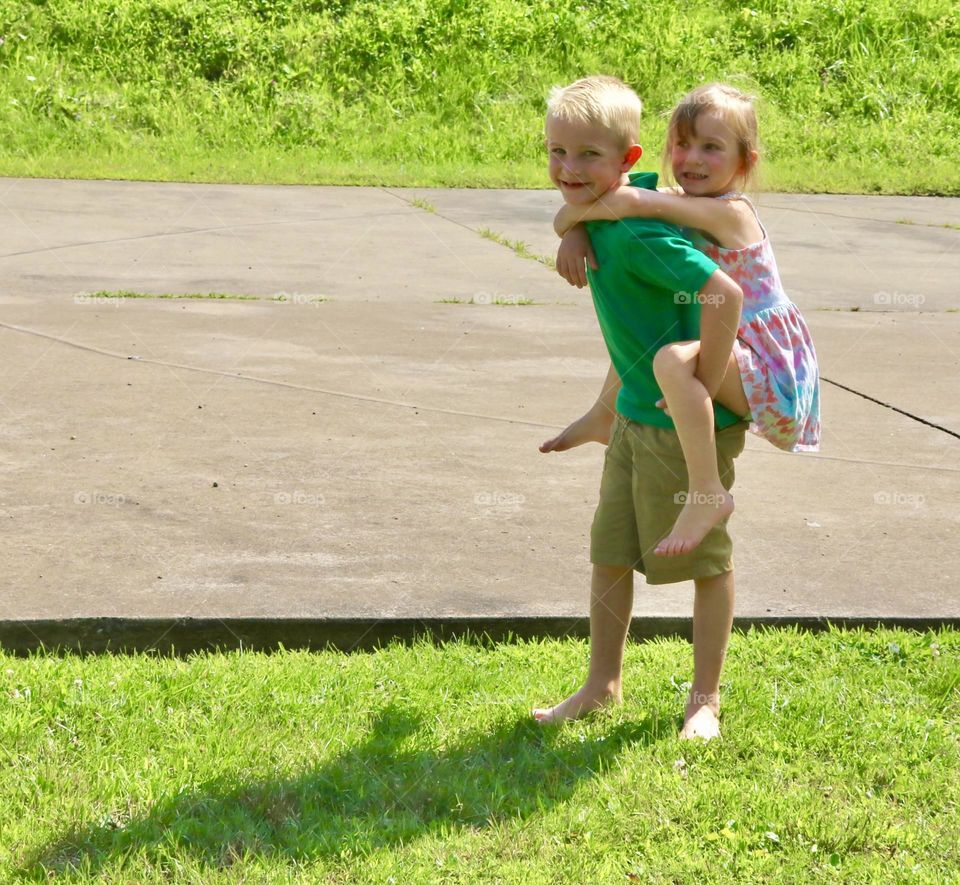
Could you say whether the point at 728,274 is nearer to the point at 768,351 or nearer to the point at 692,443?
the point at 768,351

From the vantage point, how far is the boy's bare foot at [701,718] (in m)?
3.29

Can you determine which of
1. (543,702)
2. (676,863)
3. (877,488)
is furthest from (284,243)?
(676,863)

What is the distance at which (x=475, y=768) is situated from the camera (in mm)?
3139

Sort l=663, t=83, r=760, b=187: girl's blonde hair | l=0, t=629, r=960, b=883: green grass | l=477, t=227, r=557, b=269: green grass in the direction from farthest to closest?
l=477, t=227, r=557, b=269: green grass < l=663, t=83, r=760, b=187: girl's blonde hair < l=0, t=629, r=960, b=883: green grass

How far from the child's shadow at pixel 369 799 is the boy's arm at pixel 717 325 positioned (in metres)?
0.89

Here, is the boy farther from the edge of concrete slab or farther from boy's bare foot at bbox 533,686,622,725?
the edge of concrete slab

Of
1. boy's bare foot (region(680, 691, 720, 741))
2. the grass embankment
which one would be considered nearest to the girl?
boy's bare foot (region(680, 691, 720, 741))

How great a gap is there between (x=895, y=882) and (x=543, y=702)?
1078 millimetres

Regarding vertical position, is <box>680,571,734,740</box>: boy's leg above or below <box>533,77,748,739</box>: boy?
below

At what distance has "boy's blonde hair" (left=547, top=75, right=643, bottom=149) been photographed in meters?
3.00

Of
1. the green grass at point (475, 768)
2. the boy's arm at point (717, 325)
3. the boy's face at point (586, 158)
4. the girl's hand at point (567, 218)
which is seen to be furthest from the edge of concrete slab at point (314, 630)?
the boy's face at point (586, 158)

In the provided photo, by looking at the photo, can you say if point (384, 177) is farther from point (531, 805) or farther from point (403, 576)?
point (531, 805)

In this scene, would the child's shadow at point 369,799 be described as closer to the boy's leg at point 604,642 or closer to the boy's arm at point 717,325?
the boy's leg at point 604,642

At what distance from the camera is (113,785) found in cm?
297
